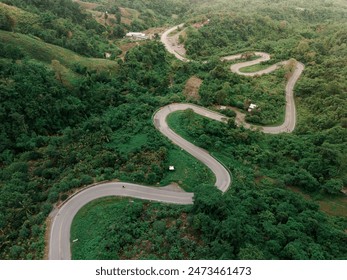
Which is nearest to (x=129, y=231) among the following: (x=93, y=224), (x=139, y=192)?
(x=93, y=224)

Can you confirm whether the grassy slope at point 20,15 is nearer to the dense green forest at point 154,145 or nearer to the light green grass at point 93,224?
the dense green forest at point 154,145

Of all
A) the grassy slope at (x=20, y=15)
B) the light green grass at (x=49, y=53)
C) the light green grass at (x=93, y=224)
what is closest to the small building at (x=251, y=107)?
the light green grass at (x=93, y=224)

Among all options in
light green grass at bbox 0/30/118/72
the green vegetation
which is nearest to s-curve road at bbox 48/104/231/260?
the green vegetation

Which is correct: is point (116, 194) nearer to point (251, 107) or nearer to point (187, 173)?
point (187, 173)

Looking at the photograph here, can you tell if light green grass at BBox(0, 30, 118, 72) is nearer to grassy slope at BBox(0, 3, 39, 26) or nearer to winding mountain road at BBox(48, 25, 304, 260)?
grassy slope at BBox(0, 3, 39, 26)

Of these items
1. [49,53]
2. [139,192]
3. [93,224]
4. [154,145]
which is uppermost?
[49,53]

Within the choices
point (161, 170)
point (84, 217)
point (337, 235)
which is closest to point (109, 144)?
point (161, 170)
